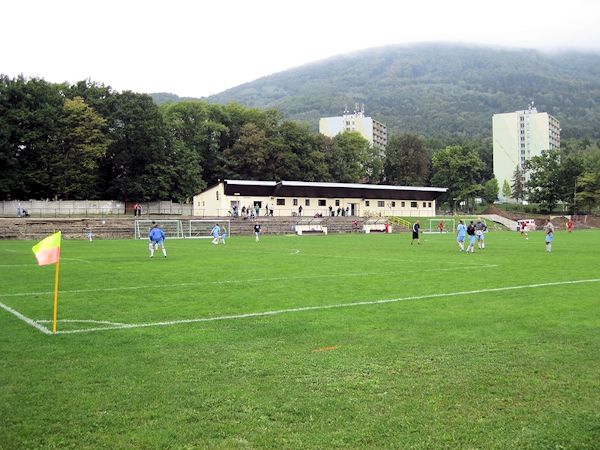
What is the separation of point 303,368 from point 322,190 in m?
75.6

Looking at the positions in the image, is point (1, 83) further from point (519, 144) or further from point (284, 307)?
point (519, 144)

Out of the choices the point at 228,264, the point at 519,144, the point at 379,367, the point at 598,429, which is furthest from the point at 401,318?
the point at 519,144

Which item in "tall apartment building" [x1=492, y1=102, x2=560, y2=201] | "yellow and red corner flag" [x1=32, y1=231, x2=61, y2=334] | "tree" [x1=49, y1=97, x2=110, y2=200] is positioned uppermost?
"tall apartment building" [x1=492, y1=102, x2=560, y2=201]

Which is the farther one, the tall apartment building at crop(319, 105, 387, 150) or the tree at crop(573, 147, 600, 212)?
the tall apartment building at crop(319, 105, 387, 150)

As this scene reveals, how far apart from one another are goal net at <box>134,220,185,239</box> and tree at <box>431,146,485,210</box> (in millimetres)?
67968

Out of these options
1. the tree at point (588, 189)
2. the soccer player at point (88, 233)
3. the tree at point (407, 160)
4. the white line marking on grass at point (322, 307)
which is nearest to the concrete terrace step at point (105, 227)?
the soccer player at point (88, 233)

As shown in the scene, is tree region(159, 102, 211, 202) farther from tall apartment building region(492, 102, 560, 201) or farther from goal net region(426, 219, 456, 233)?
tall apartment building region(492, 102, 560, 201)

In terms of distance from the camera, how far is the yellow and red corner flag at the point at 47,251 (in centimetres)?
1051

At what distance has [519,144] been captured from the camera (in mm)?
179875

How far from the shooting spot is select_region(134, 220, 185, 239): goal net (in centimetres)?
5603

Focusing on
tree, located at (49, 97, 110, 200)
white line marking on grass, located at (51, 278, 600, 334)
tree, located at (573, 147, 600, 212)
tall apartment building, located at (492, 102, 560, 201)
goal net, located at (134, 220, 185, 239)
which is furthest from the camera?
tall apartment building, located at (492, 102, 560, 201)

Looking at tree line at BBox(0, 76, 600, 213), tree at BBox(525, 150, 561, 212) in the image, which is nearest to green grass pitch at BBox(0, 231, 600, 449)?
tree line at BBox(0, 76, 600, 213)

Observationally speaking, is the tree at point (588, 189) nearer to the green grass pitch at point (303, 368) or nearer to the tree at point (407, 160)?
the tree at point (407, 160)

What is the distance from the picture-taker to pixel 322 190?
82.9 metres
